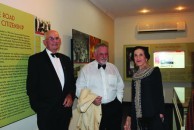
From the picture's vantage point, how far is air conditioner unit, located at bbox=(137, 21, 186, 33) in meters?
5.81

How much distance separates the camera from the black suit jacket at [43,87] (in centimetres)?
212

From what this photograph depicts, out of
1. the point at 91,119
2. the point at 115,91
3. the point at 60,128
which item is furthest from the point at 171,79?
the point at 60,128

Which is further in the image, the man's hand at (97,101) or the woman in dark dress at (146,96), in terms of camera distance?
the man's hand at (97,101)

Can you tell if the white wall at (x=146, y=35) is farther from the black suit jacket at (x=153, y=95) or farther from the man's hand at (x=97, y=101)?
the black suit jacket at (x=153, y=95)

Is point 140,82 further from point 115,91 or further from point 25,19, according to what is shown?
point 25,19

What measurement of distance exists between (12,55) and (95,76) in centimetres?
109

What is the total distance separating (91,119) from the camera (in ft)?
8.59

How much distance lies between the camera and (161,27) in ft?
19.6

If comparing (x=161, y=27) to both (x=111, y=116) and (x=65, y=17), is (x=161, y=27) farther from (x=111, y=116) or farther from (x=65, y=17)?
(x=111, y=116)

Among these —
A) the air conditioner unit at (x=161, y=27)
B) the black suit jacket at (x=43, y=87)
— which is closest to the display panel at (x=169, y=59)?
the air conditioner unit at (x=161, y=27)

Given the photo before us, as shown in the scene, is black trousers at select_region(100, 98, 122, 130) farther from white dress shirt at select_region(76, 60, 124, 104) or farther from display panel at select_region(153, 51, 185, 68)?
display panel at select_region(153, 51, 185, 68)

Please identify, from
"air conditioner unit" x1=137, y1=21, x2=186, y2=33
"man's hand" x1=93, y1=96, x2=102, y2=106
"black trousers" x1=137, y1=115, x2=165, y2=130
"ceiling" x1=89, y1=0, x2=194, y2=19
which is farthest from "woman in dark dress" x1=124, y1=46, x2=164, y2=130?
"air conditioner unit" x1=137, y1=21, x2=186, y2=33

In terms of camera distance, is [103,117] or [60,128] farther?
[103,117]

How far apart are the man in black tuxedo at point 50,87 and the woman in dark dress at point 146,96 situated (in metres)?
0.73
